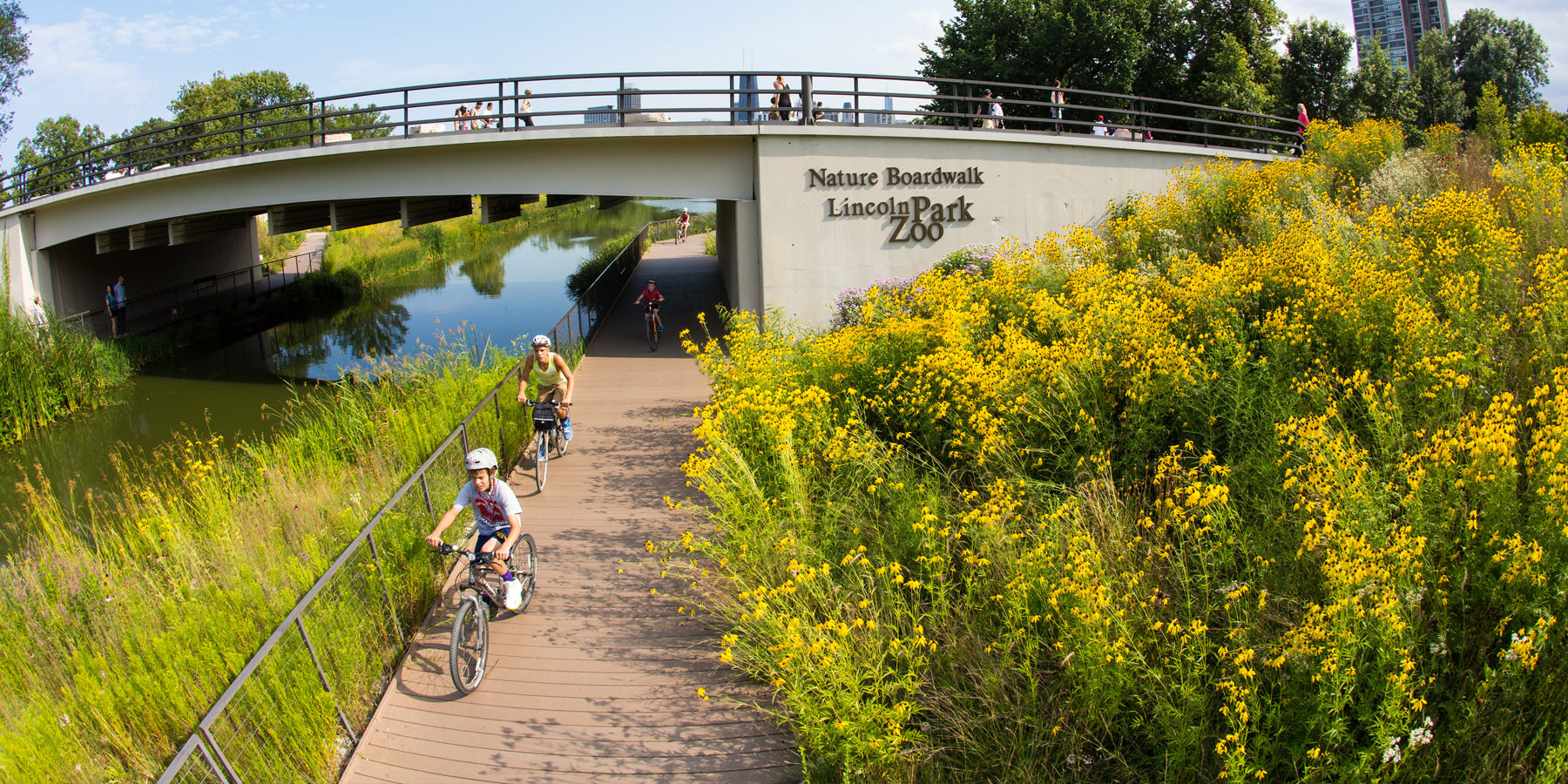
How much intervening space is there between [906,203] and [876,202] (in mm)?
587

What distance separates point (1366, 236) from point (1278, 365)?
3615 mm

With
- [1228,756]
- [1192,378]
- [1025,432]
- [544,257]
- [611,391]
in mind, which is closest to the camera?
[1228,756]

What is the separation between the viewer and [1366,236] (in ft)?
32.6

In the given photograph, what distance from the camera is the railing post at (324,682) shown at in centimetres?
582

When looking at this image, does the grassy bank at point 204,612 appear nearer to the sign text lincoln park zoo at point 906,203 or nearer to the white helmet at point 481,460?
the white helmet at point 481,460

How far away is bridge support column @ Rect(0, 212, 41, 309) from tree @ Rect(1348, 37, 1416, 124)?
42.8 m

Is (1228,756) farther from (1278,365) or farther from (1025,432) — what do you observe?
(1278,365)

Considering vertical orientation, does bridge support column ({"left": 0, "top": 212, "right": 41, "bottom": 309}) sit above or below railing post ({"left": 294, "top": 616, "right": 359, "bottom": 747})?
above

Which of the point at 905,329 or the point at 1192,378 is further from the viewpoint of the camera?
the point at 905,329

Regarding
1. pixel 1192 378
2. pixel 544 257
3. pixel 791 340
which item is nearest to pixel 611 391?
pixel 791 340

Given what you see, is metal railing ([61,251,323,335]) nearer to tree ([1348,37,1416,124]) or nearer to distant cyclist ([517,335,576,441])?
distant cyclist ([517,335,576,441])

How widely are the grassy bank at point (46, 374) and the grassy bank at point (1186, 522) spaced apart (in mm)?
13975

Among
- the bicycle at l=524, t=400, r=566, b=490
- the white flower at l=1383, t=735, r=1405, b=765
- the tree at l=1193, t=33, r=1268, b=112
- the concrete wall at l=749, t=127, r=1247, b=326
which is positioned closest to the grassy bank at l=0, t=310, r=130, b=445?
the bicycle at l=524, t=400, r=566, b=490

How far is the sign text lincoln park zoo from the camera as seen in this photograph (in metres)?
16.9
